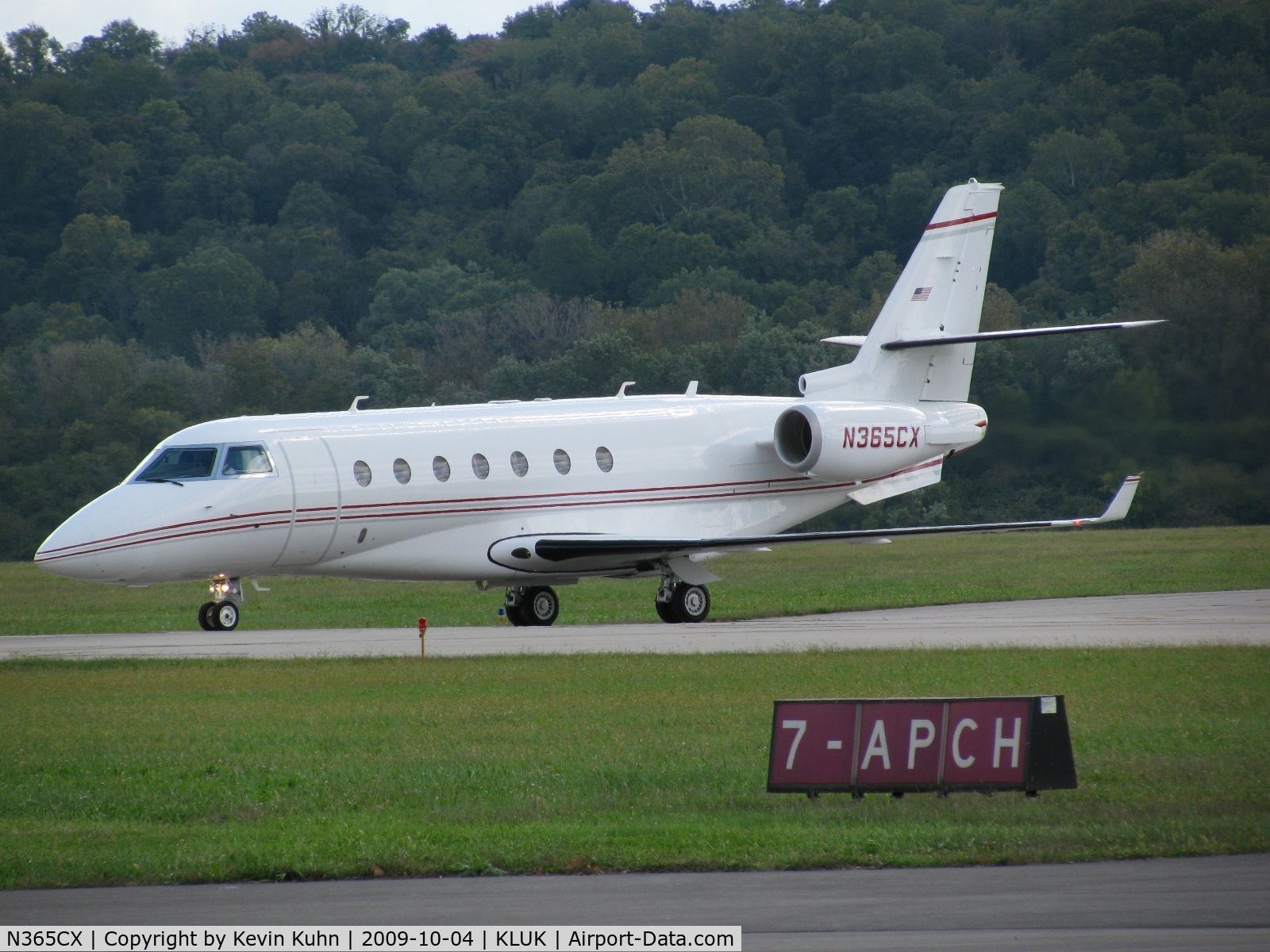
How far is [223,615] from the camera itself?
25.5m

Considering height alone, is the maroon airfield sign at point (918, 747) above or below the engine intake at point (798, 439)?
below

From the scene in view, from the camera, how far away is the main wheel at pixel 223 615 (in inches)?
1003

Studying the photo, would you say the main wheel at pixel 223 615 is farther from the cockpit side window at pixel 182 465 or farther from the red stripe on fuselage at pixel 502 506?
the cockpit side window at pixel 182 465

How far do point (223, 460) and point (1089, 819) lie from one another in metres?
15.9

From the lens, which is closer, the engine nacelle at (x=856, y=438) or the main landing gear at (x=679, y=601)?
the main landing gear at (x=679, y=601)

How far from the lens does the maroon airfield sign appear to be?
11.7m

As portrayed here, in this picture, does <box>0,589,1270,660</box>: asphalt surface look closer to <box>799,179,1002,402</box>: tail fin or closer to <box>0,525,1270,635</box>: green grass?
<box>0,525,1270,635</box>: green grass

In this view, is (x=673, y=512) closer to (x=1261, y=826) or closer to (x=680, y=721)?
(x=680, y=721)

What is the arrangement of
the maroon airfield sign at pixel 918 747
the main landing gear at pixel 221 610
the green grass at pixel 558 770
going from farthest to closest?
the main landing gear at pixel 221 610
the maroon airfield sign at pixel 918 747
the green grass at pixel 558 770

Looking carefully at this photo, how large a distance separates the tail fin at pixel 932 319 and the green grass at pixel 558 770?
1161 cm

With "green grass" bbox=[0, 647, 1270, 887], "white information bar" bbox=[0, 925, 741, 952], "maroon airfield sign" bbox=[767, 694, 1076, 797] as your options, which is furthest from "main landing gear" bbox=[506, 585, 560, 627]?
"white information bar" bbox=[0, 925, 741, 952]

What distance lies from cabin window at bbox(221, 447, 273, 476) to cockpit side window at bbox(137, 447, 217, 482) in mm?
188

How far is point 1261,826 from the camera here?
1074 cm

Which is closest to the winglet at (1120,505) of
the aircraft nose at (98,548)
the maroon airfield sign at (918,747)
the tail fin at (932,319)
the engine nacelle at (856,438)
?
the engine nacelle at (856,438)
